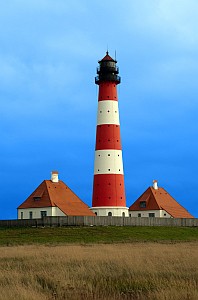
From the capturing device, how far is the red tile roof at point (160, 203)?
70.4 meters

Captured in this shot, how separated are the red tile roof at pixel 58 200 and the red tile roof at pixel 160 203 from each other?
34.0 feet

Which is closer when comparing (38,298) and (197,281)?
(38,298)

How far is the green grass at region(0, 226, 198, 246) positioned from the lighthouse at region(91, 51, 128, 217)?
531 centimetres

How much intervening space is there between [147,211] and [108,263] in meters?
52.7

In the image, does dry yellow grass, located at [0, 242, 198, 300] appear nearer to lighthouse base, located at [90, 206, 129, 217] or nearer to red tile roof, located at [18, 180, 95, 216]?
lighthouse base, located at [90, 206, 129, 217]

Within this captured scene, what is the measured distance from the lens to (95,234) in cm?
4906

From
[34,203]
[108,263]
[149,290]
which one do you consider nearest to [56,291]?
[149,290]

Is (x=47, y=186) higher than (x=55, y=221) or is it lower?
higher

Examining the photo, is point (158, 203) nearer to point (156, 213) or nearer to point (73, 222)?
point (156, 213)

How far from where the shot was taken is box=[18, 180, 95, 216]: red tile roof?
61.1 metres

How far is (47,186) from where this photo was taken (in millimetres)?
62844

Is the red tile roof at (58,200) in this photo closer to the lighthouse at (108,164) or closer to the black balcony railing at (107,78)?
the lighthouse at (108,164)

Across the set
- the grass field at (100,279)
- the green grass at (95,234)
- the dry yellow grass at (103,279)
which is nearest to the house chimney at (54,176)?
the green grass at (95,234)

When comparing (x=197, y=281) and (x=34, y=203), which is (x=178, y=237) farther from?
(x=197, y=281)
